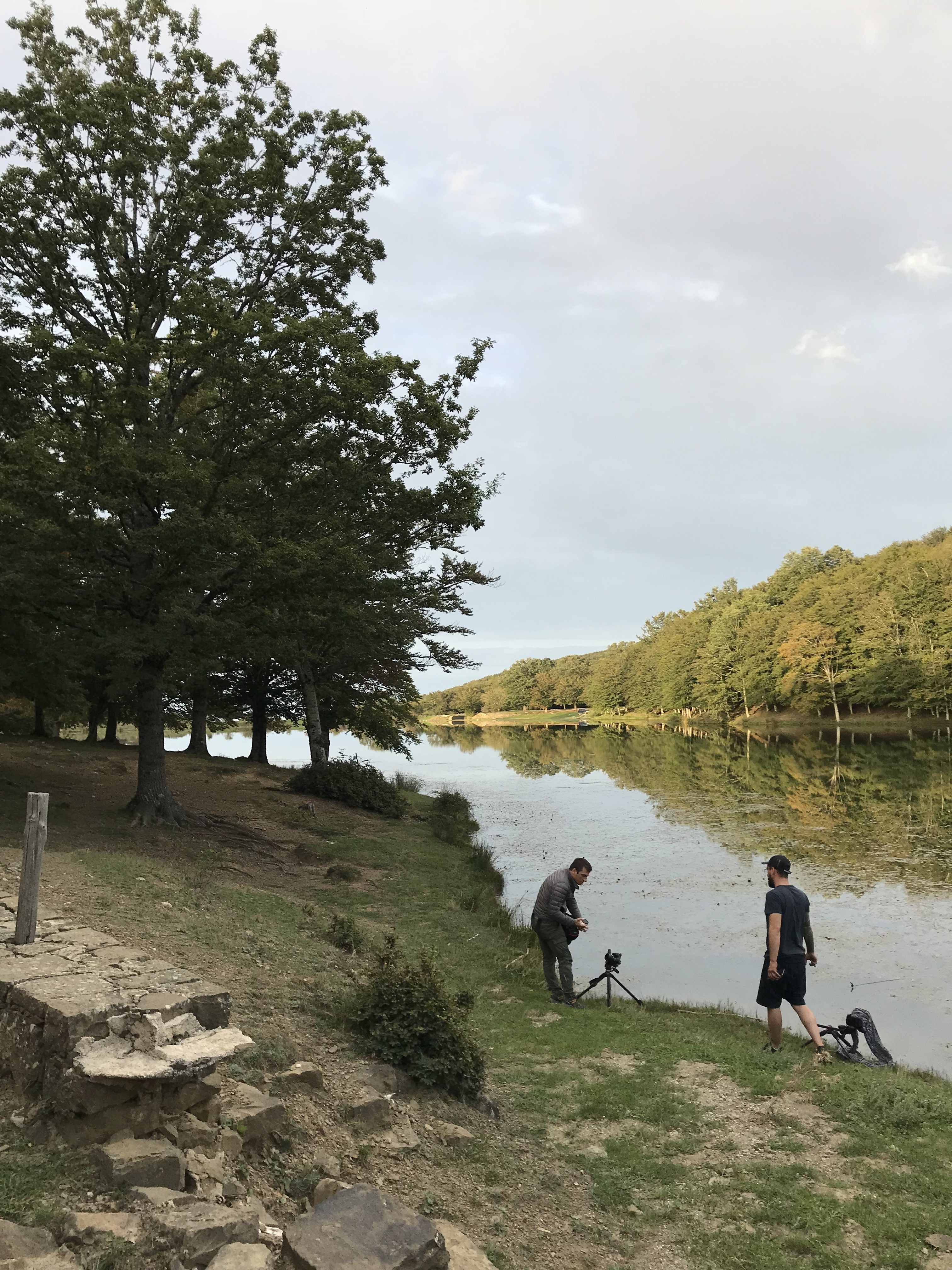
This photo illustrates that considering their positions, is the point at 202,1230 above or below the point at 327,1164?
above

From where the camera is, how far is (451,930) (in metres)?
13.1

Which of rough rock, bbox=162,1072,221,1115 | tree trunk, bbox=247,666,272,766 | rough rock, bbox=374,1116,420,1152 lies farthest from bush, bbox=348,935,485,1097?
tree trunk, bbox=247,666,272,766

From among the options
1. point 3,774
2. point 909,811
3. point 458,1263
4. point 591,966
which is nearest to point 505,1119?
point 458,1263

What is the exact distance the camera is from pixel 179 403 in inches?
663

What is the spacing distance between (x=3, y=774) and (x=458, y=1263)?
17543mm

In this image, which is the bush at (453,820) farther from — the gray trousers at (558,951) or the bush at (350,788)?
the gray trousers at (558,951)

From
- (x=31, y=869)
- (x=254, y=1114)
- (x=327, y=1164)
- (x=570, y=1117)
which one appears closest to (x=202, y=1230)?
(x=254, y=1114)

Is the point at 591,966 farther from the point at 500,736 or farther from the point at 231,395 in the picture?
the point at 500,736

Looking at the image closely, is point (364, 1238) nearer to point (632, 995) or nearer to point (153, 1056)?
point (153, 1056)

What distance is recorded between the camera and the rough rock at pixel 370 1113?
591 centimetres

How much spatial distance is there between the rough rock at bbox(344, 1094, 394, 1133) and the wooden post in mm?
2746

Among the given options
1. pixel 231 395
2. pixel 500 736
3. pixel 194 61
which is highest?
pixel 194 61

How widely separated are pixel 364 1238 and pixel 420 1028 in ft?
9.31

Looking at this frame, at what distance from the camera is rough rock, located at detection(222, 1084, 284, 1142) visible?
16.7ft
